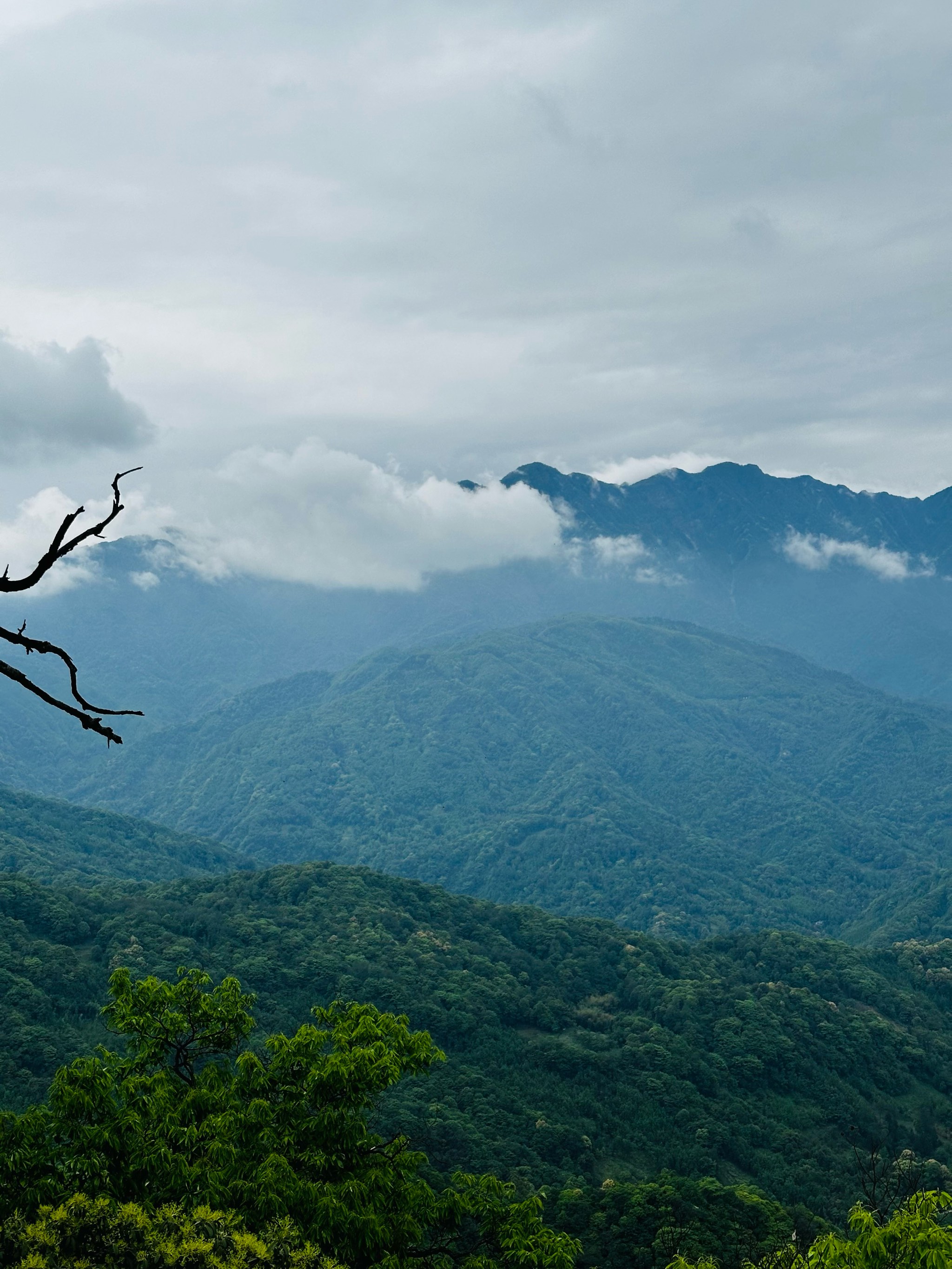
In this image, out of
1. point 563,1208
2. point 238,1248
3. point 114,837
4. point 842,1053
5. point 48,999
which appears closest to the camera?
point 238,1248

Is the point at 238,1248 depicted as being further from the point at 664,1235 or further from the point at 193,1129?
the point at 664,1235

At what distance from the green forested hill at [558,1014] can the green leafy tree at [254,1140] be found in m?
47.3

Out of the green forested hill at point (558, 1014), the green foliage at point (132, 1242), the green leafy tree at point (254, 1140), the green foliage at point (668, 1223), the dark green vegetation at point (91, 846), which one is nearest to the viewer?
the green foliage at point (132, 1242)

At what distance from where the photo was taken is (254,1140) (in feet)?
48.6

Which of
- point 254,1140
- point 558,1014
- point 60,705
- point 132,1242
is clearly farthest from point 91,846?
point 60,705

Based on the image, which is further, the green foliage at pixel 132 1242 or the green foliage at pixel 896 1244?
the green foliage at pixel 896 1244

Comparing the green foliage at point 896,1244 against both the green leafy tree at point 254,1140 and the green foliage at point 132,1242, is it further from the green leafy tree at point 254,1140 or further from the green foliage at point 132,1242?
the green foliage at point 132,1242

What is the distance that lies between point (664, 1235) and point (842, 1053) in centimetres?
5046

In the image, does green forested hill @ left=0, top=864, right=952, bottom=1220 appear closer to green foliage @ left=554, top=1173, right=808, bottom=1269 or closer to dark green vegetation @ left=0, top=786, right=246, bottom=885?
green foliage @ left=554, top=1173, right=808, bottom=1269

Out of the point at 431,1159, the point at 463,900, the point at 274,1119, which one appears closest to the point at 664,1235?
the point at 431,1159

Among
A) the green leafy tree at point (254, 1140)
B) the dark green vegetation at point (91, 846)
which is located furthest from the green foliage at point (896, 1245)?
the dark green vegetation at point (91, 846)

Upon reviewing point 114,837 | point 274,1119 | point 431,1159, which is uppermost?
point 274,1119

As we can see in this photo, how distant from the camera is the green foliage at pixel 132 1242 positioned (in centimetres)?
963

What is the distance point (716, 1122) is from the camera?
74.4 m
